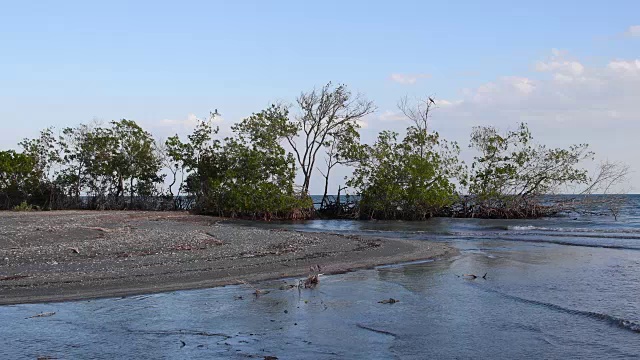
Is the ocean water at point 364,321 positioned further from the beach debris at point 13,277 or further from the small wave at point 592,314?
the beach debris at point 13,277

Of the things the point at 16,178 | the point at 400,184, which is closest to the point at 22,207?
the point at 16,178

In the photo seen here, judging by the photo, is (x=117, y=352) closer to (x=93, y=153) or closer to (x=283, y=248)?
(x=283, y=248)

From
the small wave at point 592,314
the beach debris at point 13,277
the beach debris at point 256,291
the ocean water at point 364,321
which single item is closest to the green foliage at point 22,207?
the beach debris at point 13,277

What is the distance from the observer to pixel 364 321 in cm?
963

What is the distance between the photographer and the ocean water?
7.87 meters

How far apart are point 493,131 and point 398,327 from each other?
36.4 m

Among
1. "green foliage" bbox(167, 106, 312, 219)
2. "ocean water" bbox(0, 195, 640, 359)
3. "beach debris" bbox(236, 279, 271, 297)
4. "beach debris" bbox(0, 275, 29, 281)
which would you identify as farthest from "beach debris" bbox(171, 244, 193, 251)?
"green foliage" bbox(167, 106, 312, 219)

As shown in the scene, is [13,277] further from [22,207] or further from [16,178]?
[16,178]

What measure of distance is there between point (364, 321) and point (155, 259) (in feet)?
23.8

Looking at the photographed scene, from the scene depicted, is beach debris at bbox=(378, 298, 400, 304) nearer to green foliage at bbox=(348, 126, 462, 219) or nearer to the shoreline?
the shoreline

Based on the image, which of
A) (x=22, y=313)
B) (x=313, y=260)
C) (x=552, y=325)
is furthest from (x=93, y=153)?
(x=552, y=325)

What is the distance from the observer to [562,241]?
25344mm

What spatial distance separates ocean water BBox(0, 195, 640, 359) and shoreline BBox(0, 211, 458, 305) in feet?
2.84

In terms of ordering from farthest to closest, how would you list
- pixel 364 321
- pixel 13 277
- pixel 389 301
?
pixel 13 277 < pixel 389 301 < pixel 364 321
